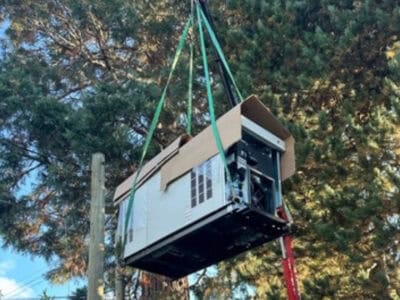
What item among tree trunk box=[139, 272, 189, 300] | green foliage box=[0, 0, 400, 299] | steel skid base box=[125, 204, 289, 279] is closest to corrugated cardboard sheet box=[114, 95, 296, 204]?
steel skid base box=[125, 204, 289, 279]

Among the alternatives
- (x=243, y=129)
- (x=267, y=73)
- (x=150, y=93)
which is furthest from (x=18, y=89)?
(x=243, y=129)

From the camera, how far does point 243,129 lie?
238cm

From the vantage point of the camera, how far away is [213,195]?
225 centimetres

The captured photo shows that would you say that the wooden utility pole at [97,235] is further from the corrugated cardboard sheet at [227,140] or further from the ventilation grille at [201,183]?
the ventilation grille at [201,183]

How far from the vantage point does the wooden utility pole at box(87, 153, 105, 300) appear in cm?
275

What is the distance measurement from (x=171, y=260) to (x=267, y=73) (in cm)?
286

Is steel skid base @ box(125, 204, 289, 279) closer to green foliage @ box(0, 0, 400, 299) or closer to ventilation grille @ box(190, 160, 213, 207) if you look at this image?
ventilation grille @ box(190, 160, 213, 207)

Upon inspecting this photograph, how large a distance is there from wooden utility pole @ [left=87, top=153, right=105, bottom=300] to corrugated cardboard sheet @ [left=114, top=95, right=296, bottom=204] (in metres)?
0.38

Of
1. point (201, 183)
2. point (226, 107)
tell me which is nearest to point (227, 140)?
point (201, 183)

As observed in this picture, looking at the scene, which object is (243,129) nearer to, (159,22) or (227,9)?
(227,9)

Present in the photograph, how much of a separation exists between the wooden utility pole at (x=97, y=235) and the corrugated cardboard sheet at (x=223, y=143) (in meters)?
0.38

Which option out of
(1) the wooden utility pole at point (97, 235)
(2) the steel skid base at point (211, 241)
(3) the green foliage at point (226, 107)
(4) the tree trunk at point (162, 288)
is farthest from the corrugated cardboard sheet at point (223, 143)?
(4) the tree trunk at point (162, 288)

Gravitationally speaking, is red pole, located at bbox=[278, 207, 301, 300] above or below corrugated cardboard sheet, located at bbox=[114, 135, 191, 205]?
below

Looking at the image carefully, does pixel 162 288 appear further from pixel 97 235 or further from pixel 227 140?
pixel 227 140
